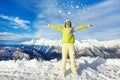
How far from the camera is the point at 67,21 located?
1630 cm

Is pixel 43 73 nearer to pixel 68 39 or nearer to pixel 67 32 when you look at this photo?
pixel 68 39

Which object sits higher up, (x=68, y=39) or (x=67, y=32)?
(x=67, y=32)

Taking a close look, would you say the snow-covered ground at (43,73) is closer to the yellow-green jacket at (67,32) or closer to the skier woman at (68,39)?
the skier woman at (68,39)

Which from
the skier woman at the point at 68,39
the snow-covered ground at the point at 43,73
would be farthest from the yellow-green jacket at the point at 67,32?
the snow-covered ground at the point at 43,73

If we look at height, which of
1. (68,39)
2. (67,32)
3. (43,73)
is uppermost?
(67,32)

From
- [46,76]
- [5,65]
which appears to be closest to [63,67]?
[46,76]

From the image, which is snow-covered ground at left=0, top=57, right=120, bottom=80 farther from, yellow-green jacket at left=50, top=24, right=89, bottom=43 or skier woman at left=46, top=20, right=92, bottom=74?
yellow-green jacket at left=50, top=24, right=89, bottom=43

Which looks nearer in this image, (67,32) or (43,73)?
(67,32)

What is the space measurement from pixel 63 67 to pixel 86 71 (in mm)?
1978

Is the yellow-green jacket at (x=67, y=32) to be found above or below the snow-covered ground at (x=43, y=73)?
above

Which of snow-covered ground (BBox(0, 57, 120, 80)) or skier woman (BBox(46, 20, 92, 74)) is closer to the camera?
snow-covered ground (BBox(0, 57, 120, 80))

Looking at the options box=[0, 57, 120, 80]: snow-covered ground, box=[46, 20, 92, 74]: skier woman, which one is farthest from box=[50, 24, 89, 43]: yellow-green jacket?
box=[0, 57, 120, 80]: snow-covered ground

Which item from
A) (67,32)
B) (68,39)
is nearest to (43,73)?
(68,39)

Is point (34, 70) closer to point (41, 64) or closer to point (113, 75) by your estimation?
point (41, 64)
